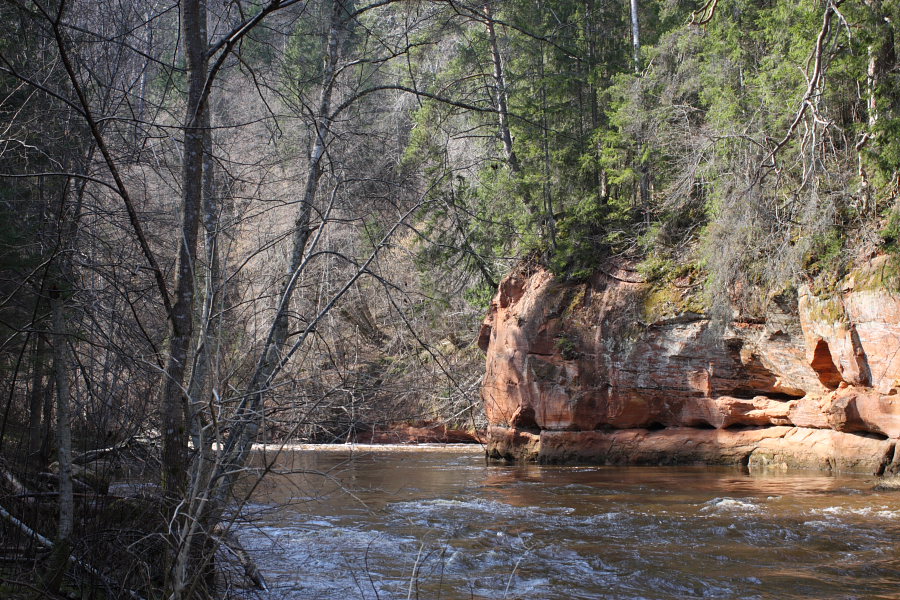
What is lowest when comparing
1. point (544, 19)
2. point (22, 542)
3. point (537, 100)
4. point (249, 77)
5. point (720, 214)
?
point (22, 542)

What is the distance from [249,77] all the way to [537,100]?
53.5 ft

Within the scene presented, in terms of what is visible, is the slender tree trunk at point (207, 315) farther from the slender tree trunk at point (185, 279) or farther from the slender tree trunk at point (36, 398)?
the slender tree trunk at point (36, 398)

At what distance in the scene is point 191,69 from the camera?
4.02 metres

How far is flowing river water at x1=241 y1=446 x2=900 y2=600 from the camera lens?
6328 millimetres

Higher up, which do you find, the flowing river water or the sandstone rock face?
the sandstone rock face

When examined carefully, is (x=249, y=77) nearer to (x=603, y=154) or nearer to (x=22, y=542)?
(x=22, y=542)

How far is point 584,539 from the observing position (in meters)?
8.59

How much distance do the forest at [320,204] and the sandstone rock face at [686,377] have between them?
0.75 metres

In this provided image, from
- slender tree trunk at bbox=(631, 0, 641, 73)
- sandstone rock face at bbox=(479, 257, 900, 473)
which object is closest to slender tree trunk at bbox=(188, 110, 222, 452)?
sandstone rock face at bbox=(479, 257, 900, 473)

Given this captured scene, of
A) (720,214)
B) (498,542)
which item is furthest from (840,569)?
(720,214)

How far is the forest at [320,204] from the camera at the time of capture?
374 cm

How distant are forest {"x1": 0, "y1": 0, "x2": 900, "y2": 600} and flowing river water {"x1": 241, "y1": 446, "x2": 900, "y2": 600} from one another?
734 mm

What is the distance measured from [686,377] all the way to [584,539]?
8.43 meters

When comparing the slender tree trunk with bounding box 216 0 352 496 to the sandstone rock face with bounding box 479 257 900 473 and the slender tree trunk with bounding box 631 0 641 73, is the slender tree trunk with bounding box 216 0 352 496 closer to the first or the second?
the sandstone rock face with bounding box 479 257 900 473
